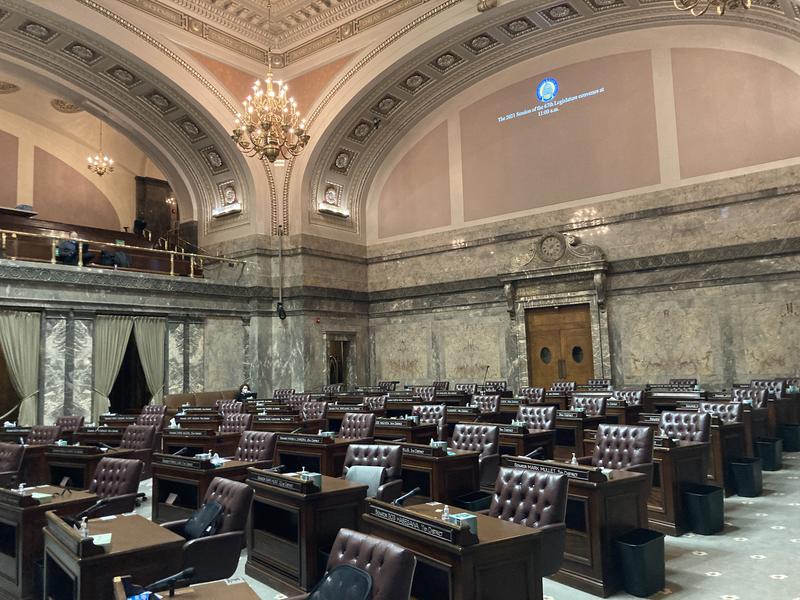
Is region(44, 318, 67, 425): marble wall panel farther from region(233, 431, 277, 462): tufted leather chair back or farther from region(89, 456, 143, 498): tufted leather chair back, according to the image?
region(89, 456, 143, 498): tufted leather chair back

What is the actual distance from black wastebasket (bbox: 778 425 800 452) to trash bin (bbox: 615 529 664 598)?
19.0 ft

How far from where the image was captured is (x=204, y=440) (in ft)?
24.8

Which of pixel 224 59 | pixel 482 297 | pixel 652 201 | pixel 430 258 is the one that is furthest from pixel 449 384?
pixel 224 59

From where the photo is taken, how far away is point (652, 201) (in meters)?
13.2

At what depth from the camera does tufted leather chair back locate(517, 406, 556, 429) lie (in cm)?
712

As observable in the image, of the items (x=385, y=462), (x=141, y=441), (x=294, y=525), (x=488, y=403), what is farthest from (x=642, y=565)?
(x=141, y=441)

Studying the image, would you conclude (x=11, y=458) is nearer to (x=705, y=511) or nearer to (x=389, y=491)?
(x=389, y=491)

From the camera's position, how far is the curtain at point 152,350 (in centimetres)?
1384

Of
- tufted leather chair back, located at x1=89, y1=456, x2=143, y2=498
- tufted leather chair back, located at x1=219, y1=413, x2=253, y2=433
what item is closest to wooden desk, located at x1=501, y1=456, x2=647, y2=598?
tufted leather chair back, located at x1=89, y1=456, x2=143, y2=498

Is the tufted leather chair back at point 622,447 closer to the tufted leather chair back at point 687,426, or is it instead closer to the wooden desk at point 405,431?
the tufted leather chair back at point 687,426

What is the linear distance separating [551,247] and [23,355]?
434 inches

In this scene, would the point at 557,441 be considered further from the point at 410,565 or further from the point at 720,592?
the point at 410,565

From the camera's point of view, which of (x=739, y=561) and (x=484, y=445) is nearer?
(x=739, y=561)

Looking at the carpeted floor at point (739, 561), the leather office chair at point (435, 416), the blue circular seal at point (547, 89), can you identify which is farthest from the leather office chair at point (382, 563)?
the blue circular seal at point (547, 89)
